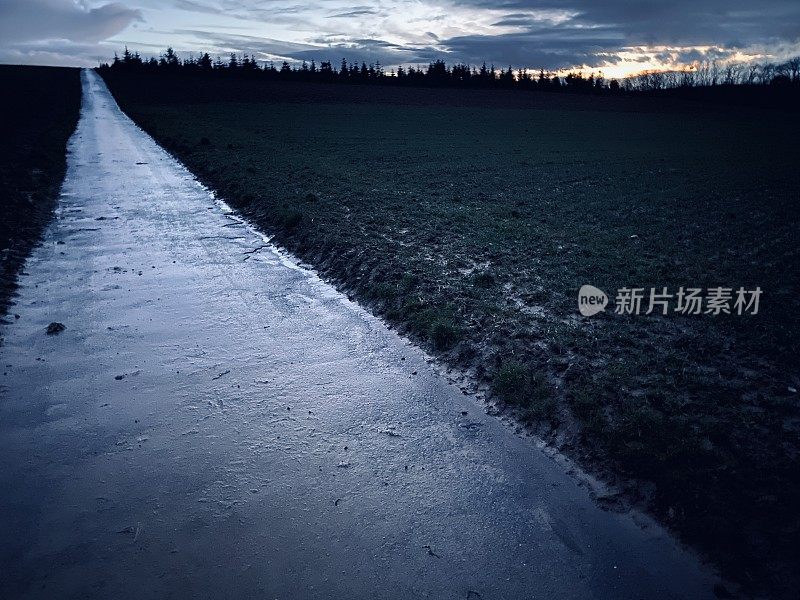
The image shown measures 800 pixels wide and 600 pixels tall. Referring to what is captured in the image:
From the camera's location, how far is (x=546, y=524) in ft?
16.4

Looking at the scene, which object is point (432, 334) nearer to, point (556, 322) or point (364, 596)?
point (556, 322)

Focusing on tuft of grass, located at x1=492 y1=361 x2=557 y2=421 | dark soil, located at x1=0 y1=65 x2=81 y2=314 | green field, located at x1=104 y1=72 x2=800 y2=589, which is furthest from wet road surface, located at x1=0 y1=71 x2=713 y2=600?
dark soil, located at x1=0 y1=65 x2=81 y2=314

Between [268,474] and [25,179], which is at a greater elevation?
[25,179]

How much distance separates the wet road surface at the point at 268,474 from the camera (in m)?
4.44

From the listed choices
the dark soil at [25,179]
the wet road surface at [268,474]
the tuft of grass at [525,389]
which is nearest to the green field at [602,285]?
the tuft of grass at [525,389]

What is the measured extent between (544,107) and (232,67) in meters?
99.3

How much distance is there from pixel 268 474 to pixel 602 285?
7.40 m

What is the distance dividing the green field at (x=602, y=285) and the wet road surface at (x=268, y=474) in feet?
2.14

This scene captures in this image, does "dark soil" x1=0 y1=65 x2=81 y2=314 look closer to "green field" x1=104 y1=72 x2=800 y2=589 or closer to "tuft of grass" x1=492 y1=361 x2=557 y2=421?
"green field" x1=104 y1=72 x2=800 y2=589

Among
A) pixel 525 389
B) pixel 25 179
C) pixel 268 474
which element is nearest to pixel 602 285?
pixel 525 389

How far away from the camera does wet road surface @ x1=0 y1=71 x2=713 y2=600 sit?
14.6 feet

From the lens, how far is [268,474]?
5.56m

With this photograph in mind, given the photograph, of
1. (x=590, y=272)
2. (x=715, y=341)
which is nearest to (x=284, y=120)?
(x=590, y=272)

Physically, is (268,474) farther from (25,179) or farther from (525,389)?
(25,179)
